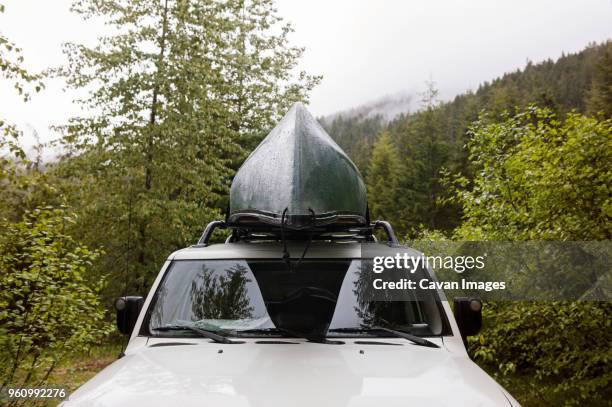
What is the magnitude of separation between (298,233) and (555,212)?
3232 millimetres

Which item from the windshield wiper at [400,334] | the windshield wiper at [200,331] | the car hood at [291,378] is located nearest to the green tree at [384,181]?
the windshield wiper at [400,334]

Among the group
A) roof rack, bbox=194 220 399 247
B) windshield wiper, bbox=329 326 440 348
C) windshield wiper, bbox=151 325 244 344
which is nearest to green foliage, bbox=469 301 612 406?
roof rack, bbox=194 220 399 247

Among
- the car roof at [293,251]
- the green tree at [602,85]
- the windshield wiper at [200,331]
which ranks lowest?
the windshield wiper at [200,331]

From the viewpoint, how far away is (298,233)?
4.02m

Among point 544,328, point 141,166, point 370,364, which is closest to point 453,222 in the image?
point 141,166

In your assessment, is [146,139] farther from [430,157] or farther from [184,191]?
[430,157]

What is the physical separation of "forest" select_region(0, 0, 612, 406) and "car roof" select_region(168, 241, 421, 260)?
52cm

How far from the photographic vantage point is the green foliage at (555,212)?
5473mm

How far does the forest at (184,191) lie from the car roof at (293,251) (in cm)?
52

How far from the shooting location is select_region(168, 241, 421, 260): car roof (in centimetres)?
379

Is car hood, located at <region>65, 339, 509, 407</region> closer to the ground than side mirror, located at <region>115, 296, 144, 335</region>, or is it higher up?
closer to the ground

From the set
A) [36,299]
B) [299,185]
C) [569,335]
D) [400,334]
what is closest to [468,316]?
[400,334]

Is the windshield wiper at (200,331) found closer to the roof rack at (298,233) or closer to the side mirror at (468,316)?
the roof rack at (298,233)

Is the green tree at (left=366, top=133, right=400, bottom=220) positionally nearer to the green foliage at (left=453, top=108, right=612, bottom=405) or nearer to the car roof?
the green foliage at (left=453, top=108, right=612, bottom=405)
